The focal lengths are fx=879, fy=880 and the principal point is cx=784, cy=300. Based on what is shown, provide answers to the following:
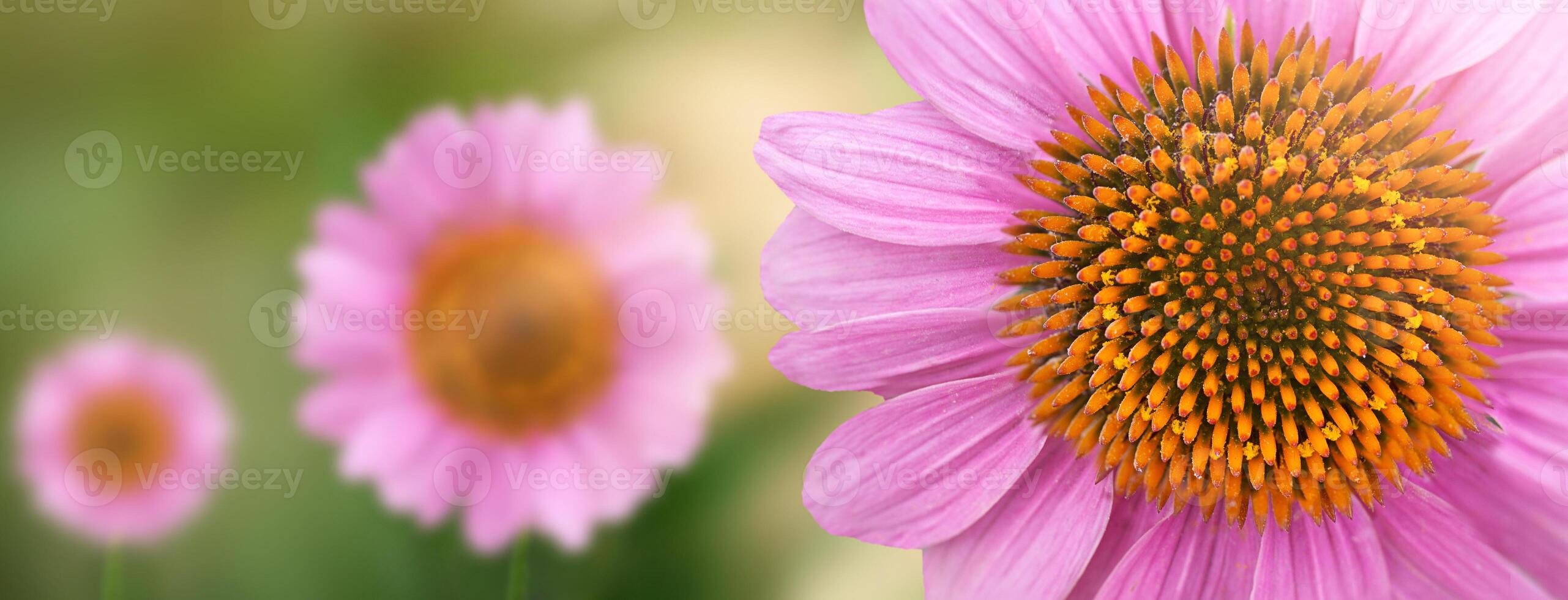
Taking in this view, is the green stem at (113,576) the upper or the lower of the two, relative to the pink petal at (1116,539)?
upper

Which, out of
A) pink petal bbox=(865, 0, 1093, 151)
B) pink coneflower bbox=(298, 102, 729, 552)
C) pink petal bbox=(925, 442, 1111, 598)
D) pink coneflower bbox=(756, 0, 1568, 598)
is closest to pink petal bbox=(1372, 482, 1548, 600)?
pink coneflower bbox=(756, 0, 1568, 598)

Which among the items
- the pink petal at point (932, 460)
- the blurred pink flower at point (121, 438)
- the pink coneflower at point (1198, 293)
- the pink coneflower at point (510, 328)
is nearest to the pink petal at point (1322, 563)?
the pink coneflower at point (1198, 293)

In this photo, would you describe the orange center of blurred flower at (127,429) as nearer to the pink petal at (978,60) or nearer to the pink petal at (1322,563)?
the pink petal at (978,60)

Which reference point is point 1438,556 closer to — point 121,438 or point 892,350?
point 892,350

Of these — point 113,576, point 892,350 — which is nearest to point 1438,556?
point 892,350

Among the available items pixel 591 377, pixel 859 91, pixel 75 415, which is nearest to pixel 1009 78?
pixel 859 91

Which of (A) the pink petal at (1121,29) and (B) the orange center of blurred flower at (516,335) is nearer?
(A) the pink petal at (1121,29)
